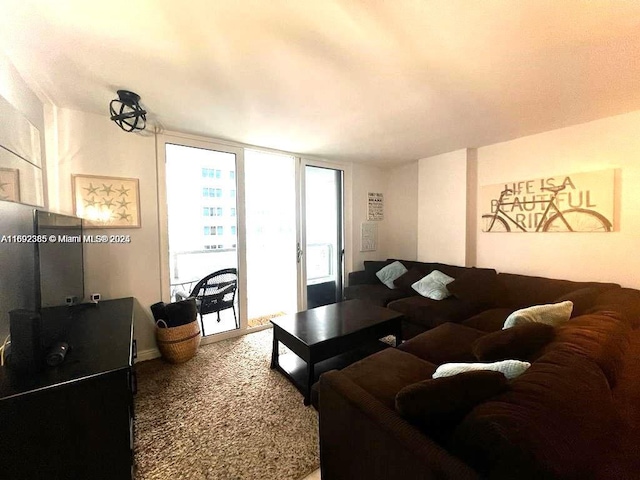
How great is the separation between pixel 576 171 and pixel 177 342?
437cm

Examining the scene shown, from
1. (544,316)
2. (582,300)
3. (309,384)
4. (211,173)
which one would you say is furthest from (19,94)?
(582,300)

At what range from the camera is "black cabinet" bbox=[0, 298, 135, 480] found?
1043 millimetres

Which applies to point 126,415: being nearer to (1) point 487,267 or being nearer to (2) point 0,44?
(2) point 0,44

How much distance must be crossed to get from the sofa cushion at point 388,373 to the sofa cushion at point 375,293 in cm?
152

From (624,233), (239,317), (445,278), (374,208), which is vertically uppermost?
(374,208)

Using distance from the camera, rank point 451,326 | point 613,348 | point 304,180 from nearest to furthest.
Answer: point 613,348 < point 451,326 < point 304,180

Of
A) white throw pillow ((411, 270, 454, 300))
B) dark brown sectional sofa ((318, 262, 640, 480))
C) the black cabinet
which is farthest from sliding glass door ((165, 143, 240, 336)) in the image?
white throw pillow ((411, 270, 454, 300))

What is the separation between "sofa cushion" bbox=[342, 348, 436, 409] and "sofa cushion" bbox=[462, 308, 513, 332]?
108cm

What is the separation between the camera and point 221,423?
1.79 meters

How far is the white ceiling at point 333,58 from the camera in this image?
124 cm

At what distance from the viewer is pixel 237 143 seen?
3.14 metres

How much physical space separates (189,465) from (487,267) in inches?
146

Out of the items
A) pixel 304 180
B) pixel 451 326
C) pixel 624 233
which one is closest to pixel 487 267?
pixel 624 233

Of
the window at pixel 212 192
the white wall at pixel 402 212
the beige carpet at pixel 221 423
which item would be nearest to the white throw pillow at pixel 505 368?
the beige carpet at pixel 221 423
